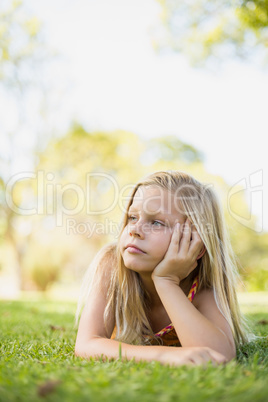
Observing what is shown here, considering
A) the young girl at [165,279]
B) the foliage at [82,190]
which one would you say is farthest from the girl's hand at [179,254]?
the foliage at [82,190]

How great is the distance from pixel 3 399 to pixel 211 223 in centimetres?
176

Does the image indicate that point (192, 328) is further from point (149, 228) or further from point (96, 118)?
point (96, 118)

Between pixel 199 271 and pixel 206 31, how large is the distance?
8.77m

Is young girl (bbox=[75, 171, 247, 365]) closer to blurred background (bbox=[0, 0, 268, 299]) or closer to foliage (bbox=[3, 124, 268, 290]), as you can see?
blurred background (bbox=[0, 0, 268, 299])

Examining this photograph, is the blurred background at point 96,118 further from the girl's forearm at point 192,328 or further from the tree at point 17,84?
the girl's forearm at point 192,328

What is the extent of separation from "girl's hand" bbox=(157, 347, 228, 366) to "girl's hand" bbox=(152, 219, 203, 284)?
20.6 inches

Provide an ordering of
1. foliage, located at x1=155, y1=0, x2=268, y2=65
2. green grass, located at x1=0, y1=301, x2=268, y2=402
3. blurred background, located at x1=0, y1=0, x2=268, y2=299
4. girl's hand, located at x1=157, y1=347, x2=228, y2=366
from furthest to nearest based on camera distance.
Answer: blurred background, located at x1=0, y1=0, x2=268, y2=299, foliage, located at x1=155, y1=0, x2=268, y2=65, girl's hand, located at x1=157, y1=347, x2=228, y2=366, green grass, located at x1=0, y1=301, x2=268, y2=402

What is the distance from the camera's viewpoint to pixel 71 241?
88.3 feet

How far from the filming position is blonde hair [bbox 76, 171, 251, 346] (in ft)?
8.29

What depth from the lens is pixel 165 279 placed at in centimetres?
228

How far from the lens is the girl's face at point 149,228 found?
234 centimetres

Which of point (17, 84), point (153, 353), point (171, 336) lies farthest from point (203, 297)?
point (17, 84)

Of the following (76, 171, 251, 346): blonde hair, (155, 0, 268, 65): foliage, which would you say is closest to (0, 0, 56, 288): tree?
(155, 0, 268, 65): foliage

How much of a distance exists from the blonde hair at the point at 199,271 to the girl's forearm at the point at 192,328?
39cm
